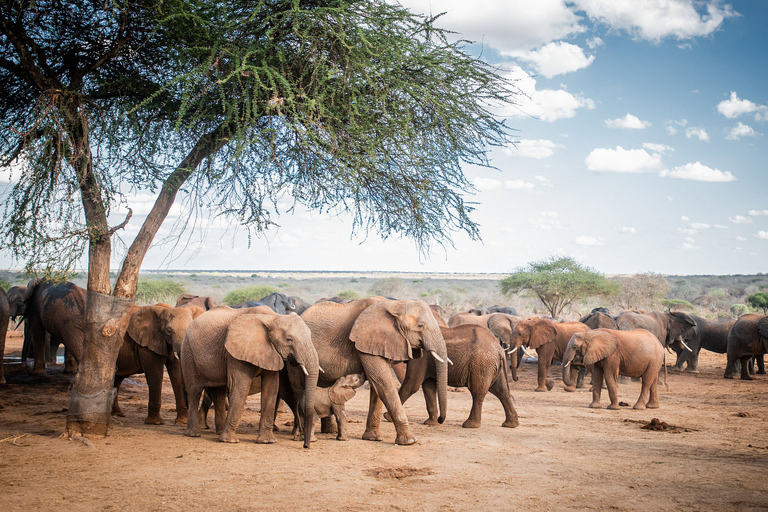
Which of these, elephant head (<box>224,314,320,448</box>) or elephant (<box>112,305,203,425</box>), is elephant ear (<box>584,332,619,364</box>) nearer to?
elephant head (<box>224,314,320,448</box>)

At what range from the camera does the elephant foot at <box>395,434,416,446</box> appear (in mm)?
8273

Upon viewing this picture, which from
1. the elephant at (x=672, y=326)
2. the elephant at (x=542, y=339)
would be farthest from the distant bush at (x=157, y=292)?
the elephant at (x=672, y=326)

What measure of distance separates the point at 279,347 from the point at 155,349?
280 cm

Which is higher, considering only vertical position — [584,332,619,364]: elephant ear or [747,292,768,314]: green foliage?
[747,292,768,314]: green foliage

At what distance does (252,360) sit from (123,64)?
4.66 meters

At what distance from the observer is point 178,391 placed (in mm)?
9883

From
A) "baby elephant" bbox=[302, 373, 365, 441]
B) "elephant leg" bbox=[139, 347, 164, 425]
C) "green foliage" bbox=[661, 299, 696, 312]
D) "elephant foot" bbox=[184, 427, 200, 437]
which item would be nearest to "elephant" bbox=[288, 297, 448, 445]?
"baby elephant" bbox=[302, 373, 365, 441]

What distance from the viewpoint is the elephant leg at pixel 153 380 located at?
377 inches

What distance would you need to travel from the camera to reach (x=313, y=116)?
772 centimetres

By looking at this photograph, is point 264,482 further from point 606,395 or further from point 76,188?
point 606,395

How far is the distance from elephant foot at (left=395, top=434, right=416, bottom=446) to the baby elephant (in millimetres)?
753

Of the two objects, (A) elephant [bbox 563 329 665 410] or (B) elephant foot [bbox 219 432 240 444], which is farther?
(A) elephant [bbox 563 329 665 410]

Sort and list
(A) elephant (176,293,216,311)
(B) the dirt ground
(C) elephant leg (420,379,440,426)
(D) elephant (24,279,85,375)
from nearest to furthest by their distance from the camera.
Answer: (B) the dirt ground → (C) elephant leg (420,379,440,426) → (D) elephant (24,279,85,375) → (A) elephant (176,293,216,311)

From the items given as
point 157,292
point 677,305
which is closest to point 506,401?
point 157,292
